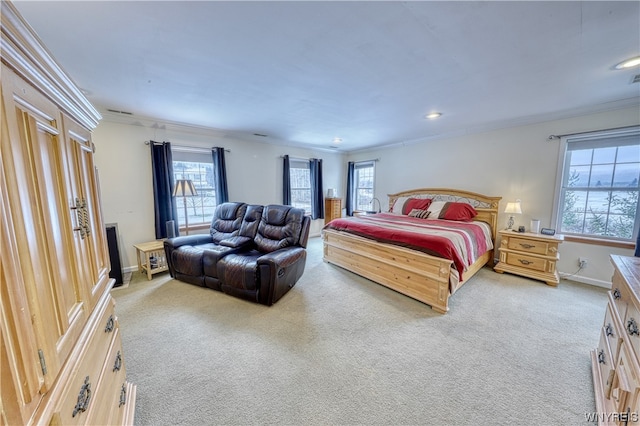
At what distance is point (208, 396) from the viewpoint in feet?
4.91

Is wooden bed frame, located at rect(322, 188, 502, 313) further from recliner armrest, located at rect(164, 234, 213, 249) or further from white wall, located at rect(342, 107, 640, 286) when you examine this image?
recliner armrest, located at rect(164, 234, 213, 249)

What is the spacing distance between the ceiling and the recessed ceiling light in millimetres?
69

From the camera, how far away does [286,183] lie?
5.18 m

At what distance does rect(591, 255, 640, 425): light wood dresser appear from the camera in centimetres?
99

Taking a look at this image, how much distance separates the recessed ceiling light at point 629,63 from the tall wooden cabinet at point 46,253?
3.50 m

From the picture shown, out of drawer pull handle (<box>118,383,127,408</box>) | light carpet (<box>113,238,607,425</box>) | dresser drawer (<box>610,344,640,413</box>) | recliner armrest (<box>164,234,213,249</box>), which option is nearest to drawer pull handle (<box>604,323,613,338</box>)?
dresser drawer (<box>610,344,640,413</box>)

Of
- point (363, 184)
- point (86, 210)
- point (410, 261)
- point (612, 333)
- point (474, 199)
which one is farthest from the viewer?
point (363, 184)

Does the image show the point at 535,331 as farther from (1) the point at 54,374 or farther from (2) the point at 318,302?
(1) the point at 54,374

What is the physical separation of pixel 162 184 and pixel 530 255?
5468 millimetres

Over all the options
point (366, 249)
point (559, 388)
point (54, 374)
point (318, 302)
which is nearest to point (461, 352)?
point (559, 388)

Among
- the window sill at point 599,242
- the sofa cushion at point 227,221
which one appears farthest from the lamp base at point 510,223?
the sofa cushion at point 227,221

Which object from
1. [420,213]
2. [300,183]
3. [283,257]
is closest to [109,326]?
[283,257]

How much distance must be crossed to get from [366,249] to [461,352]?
5.21 feet

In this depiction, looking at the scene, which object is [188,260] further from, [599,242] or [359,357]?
[599,242]
